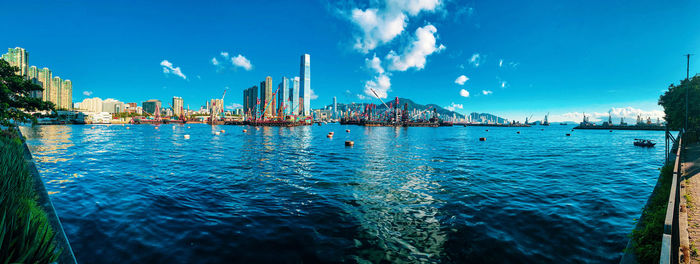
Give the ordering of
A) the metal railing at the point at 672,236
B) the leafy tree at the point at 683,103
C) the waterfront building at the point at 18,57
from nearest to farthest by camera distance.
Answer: the metal railing at the point at 672,236
the leafy tree at the point at 683,103
the waterfront building at the point at 18,57

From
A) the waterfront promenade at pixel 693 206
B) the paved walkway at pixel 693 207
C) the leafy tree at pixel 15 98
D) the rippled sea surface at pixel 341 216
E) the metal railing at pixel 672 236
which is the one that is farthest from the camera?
the leafy tree at pixel 15 98

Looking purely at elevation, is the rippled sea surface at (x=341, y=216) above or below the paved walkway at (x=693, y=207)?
below

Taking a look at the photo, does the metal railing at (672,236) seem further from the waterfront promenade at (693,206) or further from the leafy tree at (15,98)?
the leafy tree at (15,98)

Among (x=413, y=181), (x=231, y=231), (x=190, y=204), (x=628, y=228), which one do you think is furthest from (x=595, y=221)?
(x=190, y=204)

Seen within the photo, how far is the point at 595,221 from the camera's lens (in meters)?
12.4

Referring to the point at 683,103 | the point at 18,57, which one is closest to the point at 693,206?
the point at 683,103

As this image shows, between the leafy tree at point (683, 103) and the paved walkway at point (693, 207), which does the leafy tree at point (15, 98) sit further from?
the leafy tree at point (683, 103)

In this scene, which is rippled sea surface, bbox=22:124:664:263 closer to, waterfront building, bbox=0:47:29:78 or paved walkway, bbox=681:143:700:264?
paved walkway, bbox=681:143:700:264

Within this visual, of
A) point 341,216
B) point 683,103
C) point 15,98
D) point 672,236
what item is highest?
point 683,103

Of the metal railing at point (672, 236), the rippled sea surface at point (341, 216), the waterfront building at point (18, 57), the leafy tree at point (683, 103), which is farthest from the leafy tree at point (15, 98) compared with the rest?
the waterfront building at point (18, 57)

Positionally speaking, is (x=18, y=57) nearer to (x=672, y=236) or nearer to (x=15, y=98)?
(x=15, y=98)

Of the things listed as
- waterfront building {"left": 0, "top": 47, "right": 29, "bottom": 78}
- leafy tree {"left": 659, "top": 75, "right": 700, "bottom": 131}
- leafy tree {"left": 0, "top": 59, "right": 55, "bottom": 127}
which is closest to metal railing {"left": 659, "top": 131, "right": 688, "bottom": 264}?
leafy tree {"left": 0, "top": 59, "right": 55, "bottom": 127}

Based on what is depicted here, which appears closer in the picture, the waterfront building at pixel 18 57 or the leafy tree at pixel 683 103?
the leafy tree at pixel 683 103

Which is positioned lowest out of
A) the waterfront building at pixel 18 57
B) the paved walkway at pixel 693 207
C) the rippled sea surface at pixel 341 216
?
the rippled sea surface at pixel 341 216
